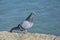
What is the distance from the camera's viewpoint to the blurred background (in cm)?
1344

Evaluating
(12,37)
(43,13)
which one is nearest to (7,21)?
(43,13)

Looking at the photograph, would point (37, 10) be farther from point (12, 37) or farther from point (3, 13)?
point (12, 37)

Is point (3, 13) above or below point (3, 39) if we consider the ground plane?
below

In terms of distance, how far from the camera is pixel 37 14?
1553cm

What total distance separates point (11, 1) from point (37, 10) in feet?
7.80

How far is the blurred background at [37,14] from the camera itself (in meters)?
13.4

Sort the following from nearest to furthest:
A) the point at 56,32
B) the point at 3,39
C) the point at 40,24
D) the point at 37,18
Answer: the point at 3,39
the point at 56,32
the point at 40,24
the point at 37,18

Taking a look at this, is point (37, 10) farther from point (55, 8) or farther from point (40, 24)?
point (40, 24)

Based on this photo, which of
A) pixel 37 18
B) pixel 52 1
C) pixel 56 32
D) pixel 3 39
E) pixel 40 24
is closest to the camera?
pixel 3 39

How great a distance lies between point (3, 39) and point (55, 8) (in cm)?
921

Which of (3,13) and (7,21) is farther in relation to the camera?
(3,13)

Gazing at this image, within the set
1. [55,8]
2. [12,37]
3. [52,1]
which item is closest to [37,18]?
[55,8]

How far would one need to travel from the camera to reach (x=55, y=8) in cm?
1675

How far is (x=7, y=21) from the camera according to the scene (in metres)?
14.5
